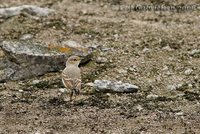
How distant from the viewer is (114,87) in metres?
11.9

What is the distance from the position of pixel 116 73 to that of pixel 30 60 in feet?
5.89

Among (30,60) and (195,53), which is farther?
(195,53)

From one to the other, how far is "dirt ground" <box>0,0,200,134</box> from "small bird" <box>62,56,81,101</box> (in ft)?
1.22

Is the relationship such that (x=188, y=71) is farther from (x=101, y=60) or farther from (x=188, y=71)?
(x=101, y=60)

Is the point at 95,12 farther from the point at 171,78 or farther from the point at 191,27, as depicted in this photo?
the point at 171,78

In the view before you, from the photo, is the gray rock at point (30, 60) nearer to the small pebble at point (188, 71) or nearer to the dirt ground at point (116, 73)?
the dirt ground at point (116, 73)

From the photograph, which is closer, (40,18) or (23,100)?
(23,100)

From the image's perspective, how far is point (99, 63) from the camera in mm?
13500

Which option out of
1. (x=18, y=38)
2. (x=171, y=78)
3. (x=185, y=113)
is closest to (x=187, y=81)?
(x=171, y=78)

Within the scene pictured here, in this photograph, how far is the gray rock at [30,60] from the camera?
1265 cm

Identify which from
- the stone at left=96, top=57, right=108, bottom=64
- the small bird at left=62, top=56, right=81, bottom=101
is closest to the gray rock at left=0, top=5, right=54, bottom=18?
the stone at left=96, top=57, right=108, bottom=64

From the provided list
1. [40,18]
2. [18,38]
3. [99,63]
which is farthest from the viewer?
[40,18]

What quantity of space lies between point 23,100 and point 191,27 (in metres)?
5.37

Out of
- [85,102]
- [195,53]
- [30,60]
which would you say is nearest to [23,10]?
[30,60]
